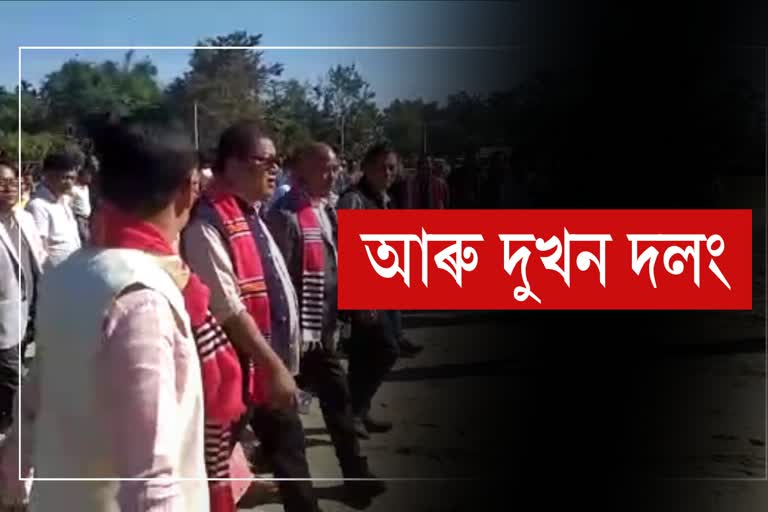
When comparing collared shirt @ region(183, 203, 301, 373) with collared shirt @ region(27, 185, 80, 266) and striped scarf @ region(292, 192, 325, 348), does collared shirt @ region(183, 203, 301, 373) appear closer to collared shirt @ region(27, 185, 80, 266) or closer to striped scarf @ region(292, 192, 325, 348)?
striped scarf @ region(292, 192, 325, 348)

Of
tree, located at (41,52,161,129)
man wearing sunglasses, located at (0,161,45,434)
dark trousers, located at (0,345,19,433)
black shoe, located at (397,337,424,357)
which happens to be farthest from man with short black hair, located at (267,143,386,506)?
dark trousers, located at (0,345,19,433)

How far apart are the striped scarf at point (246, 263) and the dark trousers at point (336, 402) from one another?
11 centimetres

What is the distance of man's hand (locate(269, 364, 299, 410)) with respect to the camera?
2270mm

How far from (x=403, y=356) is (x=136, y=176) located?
0.63 m

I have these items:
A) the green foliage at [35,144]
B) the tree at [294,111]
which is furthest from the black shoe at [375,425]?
the green foliage at [35,144]

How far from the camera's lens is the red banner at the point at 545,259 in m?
2.23

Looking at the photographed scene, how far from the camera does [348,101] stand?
2180 millimetres

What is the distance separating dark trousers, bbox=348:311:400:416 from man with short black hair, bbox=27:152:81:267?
569 mm

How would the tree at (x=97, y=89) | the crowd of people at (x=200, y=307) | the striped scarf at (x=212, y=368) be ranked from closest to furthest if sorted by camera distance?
the crowd of people at (x=200, y=307)
the striped scarf at (x=212, y=368)
the tree at (x=97, y=89)

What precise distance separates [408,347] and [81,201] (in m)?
0.69

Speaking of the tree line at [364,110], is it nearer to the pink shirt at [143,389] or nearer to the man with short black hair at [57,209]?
the man with short black hair at [57,209]

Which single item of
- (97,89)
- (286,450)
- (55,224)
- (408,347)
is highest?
(97,89)

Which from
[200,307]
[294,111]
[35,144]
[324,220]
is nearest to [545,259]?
[324,220]

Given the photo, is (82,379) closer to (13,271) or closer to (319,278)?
(319,278)
